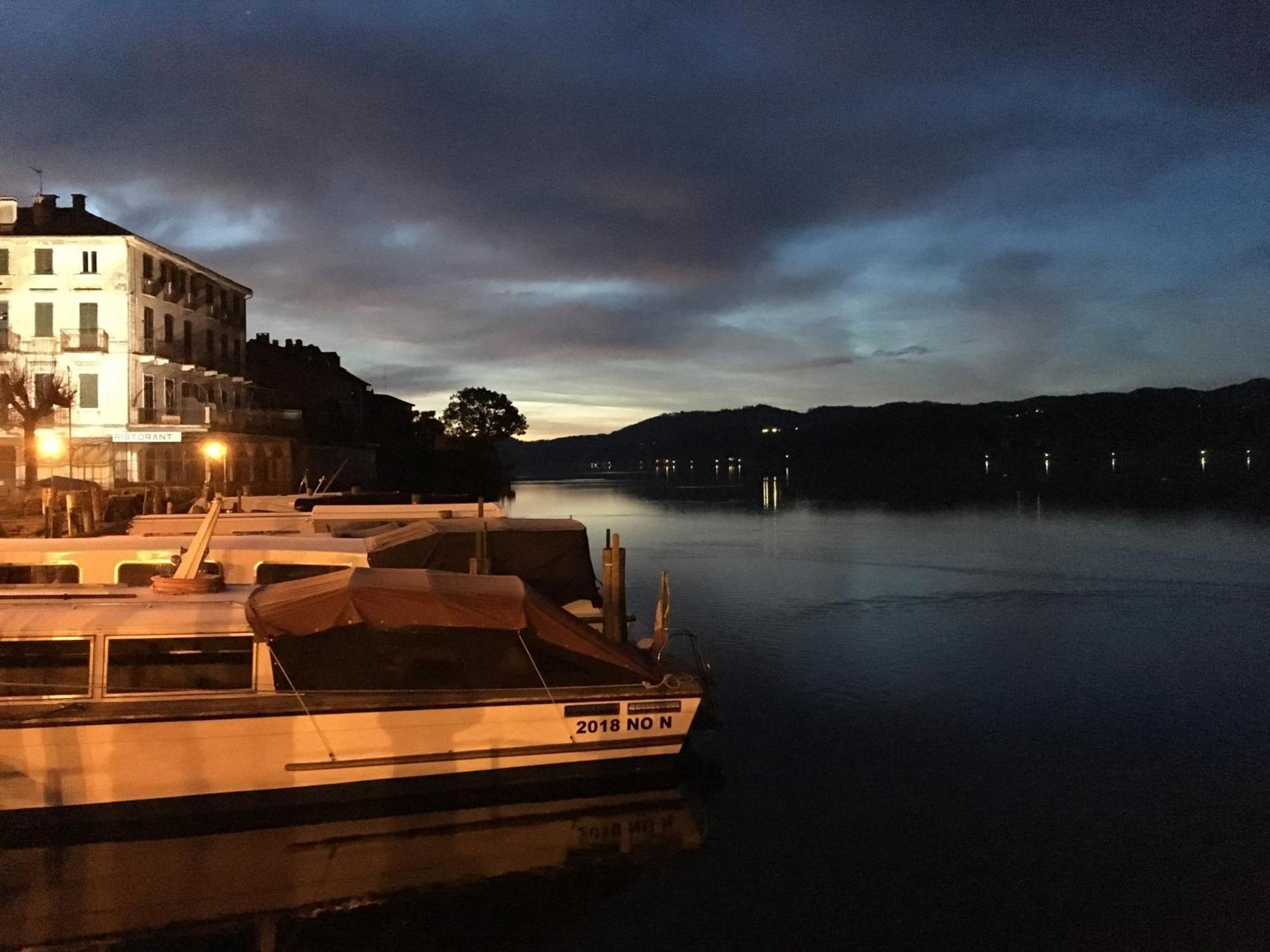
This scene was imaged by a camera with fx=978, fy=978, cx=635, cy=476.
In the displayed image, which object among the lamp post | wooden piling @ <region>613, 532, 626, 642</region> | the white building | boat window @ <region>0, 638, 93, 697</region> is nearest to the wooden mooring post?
wooden piling @ <region>613, 532, 626, 642</region>

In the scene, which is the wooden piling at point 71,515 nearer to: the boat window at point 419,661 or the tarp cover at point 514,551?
the tarp cover at point 514,551

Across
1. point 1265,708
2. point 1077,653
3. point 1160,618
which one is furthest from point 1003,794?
point 1160,618

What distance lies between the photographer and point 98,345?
48.8m

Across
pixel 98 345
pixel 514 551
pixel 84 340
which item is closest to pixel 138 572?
pixel 514 551

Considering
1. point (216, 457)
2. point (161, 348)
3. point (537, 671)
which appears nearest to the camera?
point (537, 671)

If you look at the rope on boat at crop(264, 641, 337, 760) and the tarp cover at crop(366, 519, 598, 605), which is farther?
the tarp cover at crop(366, 519, 598, 605)

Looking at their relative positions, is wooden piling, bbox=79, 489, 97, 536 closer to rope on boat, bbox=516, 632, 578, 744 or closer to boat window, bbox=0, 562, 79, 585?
boat window, bbox=0, 562, 79, 585

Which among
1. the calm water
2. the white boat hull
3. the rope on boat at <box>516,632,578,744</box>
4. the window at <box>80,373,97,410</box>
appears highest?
the window at <box>80,373,97,410</box>

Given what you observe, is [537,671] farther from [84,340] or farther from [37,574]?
[84,340]

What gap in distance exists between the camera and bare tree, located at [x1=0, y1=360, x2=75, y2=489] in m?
42.3

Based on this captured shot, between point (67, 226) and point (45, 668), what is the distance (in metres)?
46.9

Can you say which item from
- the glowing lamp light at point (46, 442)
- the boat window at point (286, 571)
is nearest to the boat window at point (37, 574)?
the boat window at point (286, 571)

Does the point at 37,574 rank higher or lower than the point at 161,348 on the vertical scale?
lower

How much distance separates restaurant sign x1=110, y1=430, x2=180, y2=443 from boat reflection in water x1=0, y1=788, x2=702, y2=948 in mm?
40772
